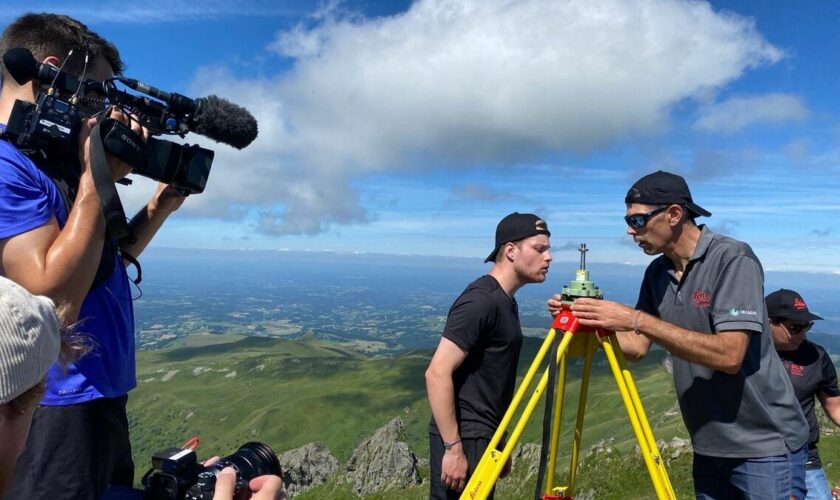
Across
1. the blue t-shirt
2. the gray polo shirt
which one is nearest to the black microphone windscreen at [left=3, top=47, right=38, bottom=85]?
Answer: the blue t-shirt

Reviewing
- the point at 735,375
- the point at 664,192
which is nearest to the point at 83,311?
the point at 664,192

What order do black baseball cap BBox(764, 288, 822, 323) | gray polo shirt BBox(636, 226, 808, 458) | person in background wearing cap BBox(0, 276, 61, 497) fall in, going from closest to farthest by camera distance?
1. person in background wearing cap BBox(0, 276, 61, 497)
2. gray polo shirt BBox(636, 226, 808, 458)
3. black baseball cap BBox(764, 288, 822, 323)

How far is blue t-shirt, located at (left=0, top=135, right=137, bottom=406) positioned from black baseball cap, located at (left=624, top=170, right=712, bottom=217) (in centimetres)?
492

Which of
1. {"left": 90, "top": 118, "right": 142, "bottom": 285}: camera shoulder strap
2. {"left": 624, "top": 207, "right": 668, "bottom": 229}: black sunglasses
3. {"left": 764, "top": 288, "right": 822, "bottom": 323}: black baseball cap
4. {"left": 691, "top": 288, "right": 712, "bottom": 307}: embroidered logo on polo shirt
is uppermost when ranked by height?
{"left": 624, "top": 207, "right": 668, "bottom": 229}: black sunglasses

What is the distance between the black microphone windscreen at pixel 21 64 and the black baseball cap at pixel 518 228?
16.9ft

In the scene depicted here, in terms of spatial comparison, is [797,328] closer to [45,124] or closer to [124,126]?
[124,126]

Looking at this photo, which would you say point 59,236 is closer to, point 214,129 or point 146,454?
point 214,129

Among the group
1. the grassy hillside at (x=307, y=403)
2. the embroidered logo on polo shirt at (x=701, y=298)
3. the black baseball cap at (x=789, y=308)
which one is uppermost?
the embroidered logo on polo shirt at (x=701, y=298)

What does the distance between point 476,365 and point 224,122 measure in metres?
4.06

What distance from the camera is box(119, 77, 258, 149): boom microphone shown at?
3.82 meters

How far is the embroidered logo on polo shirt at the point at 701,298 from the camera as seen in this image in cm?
542

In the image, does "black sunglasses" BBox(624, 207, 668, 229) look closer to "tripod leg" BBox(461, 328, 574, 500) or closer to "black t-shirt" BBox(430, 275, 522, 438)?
"tripod leg" BBox(461, 328, 574, 500)

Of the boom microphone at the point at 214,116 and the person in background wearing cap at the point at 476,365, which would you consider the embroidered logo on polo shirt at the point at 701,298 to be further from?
the boom microphone at the point at 214,116

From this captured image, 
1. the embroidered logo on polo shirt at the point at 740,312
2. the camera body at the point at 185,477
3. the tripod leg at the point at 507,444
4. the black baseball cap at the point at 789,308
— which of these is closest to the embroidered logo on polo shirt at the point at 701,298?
the embroidered logo on polo shirt at the point at 740,312
